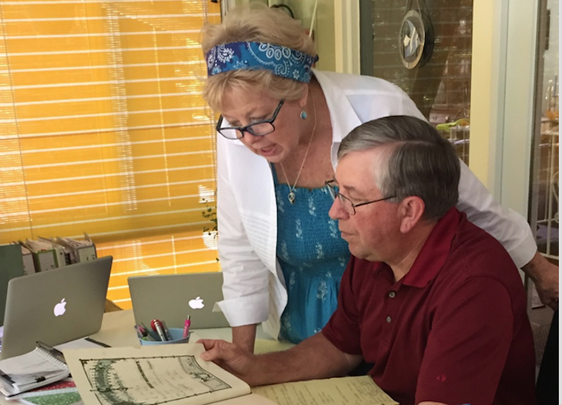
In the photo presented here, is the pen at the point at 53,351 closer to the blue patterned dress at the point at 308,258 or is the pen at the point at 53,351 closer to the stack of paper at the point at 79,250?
the blue patterned dress at the point at 308,258

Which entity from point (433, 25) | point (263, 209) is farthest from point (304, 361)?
point (433, 25)

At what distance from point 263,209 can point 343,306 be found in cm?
36

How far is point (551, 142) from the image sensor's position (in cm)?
179

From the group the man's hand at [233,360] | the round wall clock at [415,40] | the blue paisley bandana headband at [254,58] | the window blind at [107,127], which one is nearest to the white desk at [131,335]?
the man's hand at [233,360]

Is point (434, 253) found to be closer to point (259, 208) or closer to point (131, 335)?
point (259, 208)

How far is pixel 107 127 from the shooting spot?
12.3 ft

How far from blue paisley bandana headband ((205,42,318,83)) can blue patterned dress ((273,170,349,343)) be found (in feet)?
1.12

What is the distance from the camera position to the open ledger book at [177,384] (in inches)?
41.9

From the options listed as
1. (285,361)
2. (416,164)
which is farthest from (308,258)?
(416,164)

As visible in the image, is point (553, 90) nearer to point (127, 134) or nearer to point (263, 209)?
point (263, 209)

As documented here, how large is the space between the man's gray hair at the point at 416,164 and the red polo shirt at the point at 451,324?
67 mm

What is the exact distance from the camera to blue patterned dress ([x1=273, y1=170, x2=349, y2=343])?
1540 millimetres

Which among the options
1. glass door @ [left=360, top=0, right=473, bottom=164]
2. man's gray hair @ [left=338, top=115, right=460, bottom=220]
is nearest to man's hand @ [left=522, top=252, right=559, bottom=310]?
man's gray hair @ [left=338, top=115, right=460, bottom=220]

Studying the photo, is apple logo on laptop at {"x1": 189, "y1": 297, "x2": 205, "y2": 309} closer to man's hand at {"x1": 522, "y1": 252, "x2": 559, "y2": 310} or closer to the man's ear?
the man's ear
